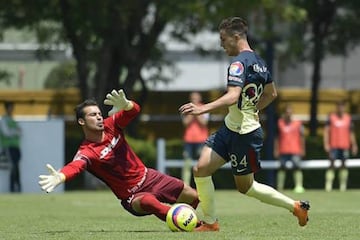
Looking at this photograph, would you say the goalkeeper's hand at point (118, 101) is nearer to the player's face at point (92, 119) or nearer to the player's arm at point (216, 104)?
the player's face at point (92, 119)

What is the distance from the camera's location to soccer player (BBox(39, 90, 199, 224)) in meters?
11.8

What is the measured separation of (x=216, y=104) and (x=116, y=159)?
1784mm

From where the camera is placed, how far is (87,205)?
19891 mm

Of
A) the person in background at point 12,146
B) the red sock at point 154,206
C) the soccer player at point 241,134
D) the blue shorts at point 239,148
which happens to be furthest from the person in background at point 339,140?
the red sock at point 154,206

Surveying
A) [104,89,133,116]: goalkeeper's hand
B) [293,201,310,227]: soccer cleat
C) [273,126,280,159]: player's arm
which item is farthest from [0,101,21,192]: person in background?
[293,201,310,227]: soccer cleat

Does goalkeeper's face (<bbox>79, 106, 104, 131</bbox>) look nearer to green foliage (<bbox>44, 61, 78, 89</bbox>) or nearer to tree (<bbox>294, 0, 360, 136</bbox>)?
tree (<bbox>294, 0, 360, 136</bbox>)

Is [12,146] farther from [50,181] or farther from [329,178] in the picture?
[50,181]

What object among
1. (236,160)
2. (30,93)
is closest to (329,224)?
(236,160)

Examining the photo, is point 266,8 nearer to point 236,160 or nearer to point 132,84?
point 132,84

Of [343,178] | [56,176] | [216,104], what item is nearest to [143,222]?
[56,176]

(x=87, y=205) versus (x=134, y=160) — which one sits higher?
(x=134, y=160)

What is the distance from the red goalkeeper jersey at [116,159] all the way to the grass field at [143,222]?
53 cm

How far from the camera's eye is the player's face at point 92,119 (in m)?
11.9

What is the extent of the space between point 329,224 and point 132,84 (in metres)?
17.9
